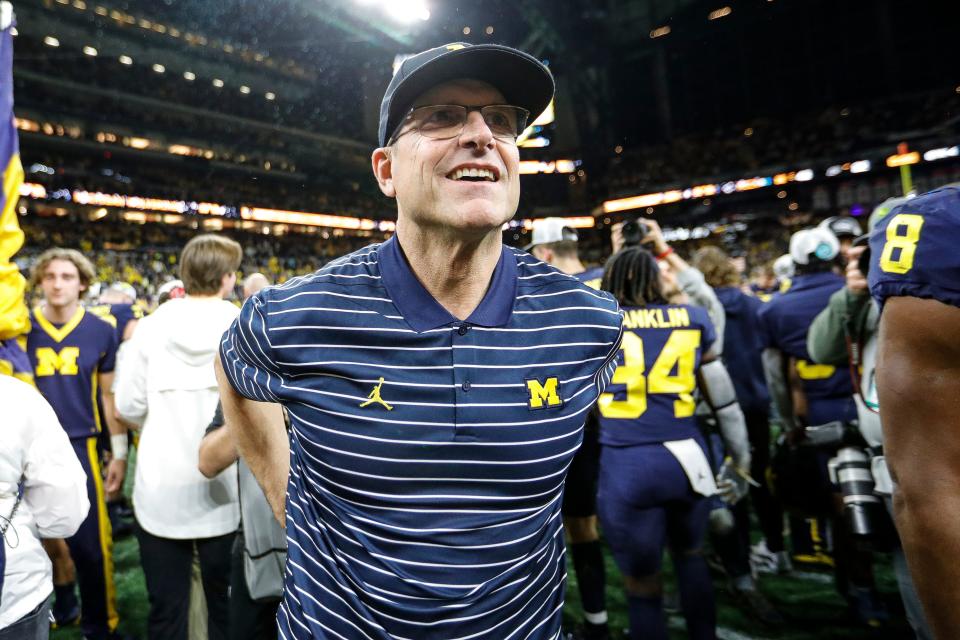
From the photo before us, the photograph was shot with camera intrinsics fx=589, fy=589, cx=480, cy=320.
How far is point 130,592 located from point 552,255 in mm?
3771

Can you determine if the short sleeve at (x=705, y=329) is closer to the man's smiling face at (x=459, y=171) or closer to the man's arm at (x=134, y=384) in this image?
the man's smiling face at (x=459, y=171)

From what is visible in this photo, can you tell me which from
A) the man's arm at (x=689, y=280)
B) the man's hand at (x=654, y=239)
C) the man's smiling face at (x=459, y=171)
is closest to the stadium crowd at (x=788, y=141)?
the man's arm at (x=689, y=280)

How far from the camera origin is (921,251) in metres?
1.20

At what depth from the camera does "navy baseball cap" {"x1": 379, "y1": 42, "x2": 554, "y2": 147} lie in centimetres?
120

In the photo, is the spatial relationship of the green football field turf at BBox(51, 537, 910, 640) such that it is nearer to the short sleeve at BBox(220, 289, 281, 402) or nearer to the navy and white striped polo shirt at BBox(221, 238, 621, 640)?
the navy and white striped polo shirt at BBox(221, 238, 621, 640)

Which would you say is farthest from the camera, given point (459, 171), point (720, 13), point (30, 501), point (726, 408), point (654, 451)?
point (720, 13)

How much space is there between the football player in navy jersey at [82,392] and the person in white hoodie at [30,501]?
1.55 metres

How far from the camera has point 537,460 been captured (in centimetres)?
123

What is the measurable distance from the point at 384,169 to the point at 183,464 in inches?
71.8

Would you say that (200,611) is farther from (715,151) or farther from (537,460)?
(715,151)

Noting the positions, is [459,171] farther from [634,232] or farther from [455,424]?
[634,232]

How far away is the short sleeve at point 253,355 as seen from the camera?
4.14 feet

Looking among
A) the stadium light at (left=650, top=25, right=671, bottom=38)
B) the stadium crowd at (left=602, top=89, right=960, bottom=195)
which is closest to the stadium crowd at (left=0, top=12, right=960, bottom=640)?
the stadium crowd at (left=602, top=89, right=960, bottom=195)

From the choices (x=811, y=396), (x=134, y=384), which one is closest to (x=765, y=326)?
(x=811, y=396)
